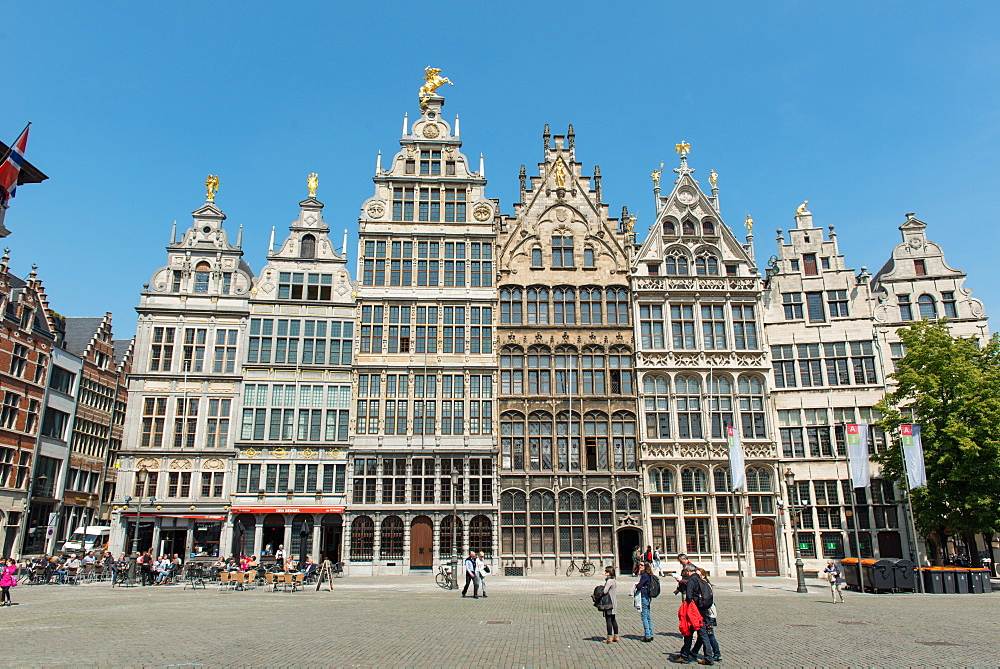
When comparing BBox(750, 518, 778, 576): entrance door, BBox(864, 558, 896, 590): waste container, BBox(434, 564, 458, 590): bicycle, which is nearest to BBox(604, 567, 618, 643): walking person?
BBox(434, 564, 458, 590): bicycle

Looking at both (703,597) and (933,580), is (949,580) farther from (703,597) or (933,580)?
(703,597)

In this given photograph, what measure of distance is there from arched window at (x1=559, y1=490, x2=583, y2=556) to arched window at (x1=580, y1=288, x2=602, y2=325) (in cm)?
1023

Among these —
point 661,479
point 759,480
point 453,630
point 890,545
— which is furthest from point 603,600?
point 890,545

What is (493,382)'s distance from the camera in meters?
41.5

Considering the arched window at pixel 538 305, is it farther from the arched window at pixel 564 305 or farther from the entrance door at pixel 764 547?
the entrance door at pixel 764 547

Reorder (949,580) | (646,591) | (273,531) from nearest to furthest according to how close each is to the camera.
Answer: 1. (646,591)
2. (949,580)
3. (273,531)

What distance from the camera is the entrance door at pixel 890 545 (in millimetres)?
38859

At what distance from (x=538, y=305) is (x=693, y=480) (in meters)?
13.5

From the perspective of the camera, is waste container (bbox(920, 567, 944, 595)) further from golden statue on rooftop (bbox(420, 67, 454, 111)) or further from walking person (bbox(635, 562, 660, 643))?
golden statue on rooftop (bbox(420, 67, 454, 111))

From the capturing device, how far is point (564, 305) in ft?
142

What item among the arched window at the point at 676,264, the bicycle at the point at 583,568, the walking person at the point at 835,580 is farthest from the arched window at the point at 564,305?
the walking person at the point at 835,580

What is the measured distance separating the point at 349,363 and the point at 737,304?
77.9 ft

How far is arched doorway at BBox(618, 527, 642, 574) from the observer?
3938 centimetres

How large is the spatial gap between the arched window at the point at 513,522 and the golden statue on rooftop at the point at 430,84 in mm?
25936
